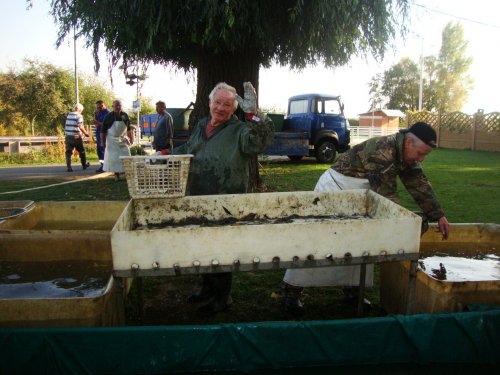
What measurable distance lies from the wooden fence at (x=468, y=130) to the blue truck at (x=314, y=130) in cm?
1010

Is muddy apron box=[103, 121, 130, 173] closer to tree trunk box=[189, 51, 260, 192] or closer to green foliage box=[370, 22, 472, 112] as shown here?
tree trunk box=[189, 51, 260, 192]

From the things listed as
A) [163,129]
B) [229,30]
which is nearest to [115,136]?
[163,129]

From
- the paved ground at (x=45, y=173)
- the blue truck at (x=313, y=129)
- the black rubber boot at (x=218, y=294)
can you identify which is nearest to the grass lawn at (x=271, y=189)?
the black rubber boot at (x=218, y=294)

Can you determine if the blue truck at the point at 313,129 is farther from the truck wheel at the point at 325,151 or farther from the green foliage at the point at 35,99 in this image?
the green foliage at the point at 35,99

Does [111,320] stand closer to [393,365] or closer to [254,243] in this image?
[254,243]

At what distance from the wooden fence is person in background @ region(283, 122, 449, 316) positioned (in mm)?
21226

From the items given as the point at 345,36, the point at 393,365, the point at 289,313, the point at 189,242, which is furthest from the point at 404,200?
the point at 189,242

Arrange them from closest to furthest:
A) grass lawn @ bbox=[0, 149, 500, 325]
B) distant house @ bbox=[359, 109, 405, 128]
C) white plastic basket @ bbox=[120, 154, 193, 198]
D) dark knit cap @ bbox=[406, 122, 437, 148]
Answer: white plastic basket @ bbox=[120, 154, 193, 198] → dark knit cap @ bbox=[406, 122, 437, 148] → grass lawn @ bbox=[0, 149, 500, 325] → distant house @ bbox=[359, 109, 405, 128]

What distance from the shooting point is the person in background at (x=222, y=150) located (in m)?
3.25

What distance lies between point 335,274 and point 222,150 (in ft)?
4.55

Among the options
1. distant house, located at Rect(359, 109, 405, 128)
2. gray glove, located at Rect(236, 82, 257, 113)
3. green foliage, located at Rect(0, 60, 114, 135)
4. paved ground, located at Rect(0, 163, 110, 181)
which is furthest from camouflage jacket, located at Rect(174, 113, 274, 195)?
distant house, located at Rect(359, 109, 405, 128)

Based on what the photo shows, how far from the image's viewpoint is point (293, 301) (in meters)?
3.61

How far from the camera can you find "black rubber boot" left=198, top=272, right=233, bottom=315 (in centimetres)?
360

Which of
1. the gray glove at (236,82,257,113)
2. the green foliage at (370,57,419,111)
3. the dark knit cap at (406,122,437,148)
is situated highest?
the green foliage at (370,57,419,111)
